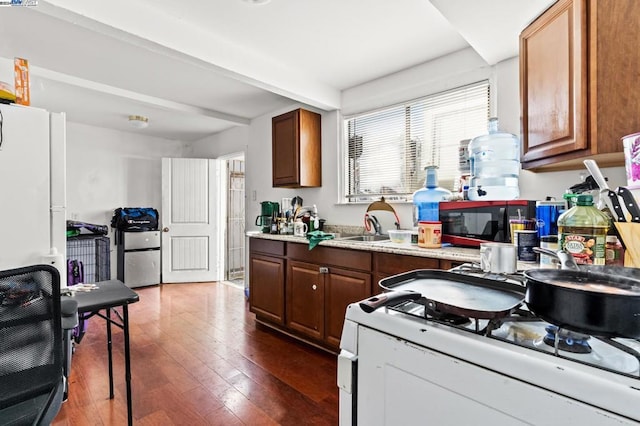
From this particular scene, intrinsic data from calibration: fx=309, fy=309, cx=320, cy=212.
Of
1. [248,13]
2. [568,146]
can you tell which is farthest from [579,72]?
[248,13]

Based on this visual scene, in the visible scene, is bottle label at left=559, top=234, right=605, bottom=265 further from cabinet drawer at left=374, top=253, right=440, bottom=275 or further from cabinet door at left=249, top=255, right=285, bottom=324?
cabinet door at left=249, top=255, right=285, bottom=324

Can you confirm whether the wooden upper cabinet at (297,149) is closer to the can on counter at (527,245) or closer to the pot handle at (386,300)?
the can on counter at (527,245)

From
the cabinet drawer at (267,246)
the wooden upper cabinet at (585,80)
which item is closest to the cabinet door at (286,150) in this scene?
the cabinet drawer at (267,246)

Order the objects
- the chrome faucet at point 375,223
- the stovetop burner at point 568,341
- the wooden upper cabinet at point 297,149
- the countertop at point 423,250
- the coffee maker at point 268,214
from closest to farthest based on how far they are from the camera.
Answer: the stovetop burner at point 568,341, the countertop at point 423,250, the chrome faucet at point 375,223, the wooden upper cabinet at point 297,149, the coffee maker at point 268,214

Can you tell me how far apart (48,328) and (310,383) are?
1.52m

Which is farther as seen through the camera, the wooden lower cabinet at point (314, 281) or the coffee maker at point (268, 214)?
the coffee maker at point (268, 214)

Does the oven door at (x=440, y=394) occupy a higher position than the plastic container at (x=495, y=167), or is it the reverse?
the plastic container at (x=495, y=167)

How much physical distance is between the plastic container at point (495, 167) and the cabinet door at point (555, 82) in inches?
15.2

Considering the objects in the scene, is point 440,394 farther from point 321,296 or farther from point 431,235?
point 321,296

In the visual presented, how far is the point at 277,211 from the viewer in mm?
3375

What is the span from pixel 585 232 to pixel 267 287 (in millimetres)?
2428

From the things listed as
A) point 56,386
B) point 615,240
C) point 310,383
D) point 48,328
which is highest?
point 615,240

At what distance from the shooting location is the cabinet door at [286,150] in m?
3.19

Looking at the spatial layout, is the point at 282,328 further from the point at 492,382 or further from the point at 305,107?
the point at 492,382
